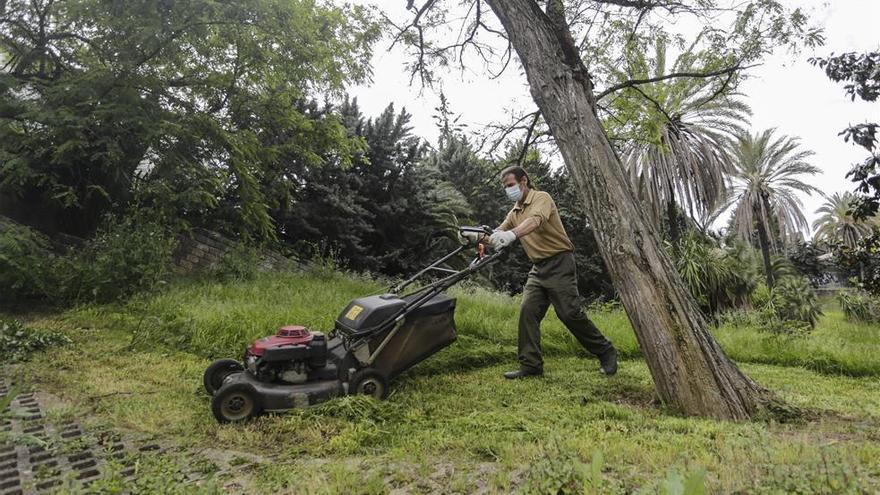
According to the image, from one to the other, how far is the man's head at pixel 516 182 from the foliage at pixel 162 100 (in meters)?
3.09

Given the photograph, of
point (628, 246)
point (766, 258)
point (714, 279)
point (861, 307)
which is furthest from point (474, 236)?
point (766, 258)

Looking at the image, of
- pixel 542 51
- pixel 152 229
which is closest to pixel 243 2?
pixel 152 229

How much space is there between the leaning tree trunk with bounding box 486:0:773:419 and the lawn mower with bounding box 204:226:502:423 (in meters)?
0.80

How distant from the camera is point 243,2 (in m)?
7.11

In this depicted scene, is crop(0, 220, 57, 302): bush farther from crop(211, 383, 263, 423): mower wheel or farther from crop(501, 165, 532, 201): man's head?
crop(501, 165, 532, 201): man's head

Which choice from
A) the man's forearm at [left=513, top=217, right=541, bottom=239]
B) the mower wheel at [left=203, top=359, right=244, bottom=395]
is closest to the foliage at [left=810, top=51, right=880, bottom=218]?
the man's forearm at [left=513, top=217, right=541, bottom=239]

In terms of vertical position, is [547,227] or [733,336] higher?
[547,227]

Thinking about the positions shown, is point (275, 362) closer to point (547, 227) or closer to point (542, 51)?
point (547, 227)

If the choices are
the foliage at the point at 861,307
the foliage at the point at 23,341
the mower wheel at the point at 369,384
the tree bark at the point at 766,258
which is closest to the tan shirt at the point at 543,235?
the mower wheel at the point at 369,384

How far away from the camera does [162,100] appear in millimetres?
7363

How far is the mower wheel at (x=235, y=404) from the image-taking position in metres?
2.58

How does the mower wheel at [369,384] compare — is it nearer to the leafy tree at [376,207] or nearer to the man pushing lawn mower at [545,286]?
the man pushing lawn mower at [545,286]

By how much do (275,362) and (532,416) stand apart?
5.00 ft

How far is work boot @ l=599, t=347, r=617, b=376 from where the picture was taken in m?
3.85
